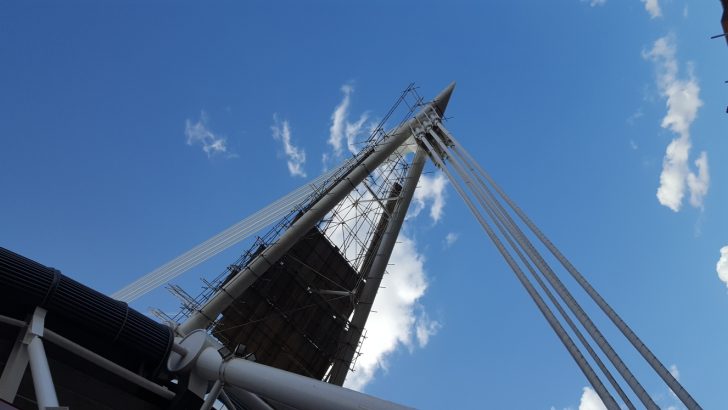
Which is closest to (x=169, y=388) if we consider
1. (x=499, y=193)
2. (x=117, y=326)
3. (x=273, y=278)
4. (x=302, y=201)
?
(x=117, y=326)

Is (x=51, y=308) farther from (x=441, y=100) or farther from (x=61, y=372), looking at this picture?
(x=441, y=100)

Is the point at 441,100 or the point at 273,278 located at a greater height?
the point at 441,100

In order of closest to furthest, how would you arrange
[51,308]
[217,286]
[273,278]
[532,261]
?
[51,308] → [532,261] → [217,286] → [273,278]

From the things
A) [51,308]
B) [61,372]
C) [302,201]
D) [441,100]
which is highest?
[441,100]

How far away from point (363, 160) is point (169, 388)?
1562cm

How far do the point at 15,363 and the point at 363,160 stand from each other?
17955 millimetres

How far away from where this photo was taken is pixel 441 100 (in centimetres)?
2827

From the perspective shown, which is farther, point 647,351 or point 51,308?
point 51,308

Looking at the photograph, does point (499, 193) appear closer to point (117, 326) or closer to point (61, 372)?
point (117, 326)

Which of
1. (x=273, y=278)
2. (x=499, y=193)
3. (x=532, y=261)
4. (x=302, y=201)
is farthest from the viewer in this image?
(x=302, y=201)

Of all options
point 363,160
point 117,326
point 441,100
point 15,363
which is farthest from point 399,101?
point 15,363

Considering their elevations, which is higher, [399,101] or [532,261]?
[399,101]

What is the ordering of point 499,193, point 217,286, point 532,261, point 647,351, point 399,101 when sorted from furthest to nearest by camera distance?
point 399,101
point 217,286
point 499,193
point 532,261
point 647,351

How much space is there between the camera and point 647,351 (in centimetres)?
835
